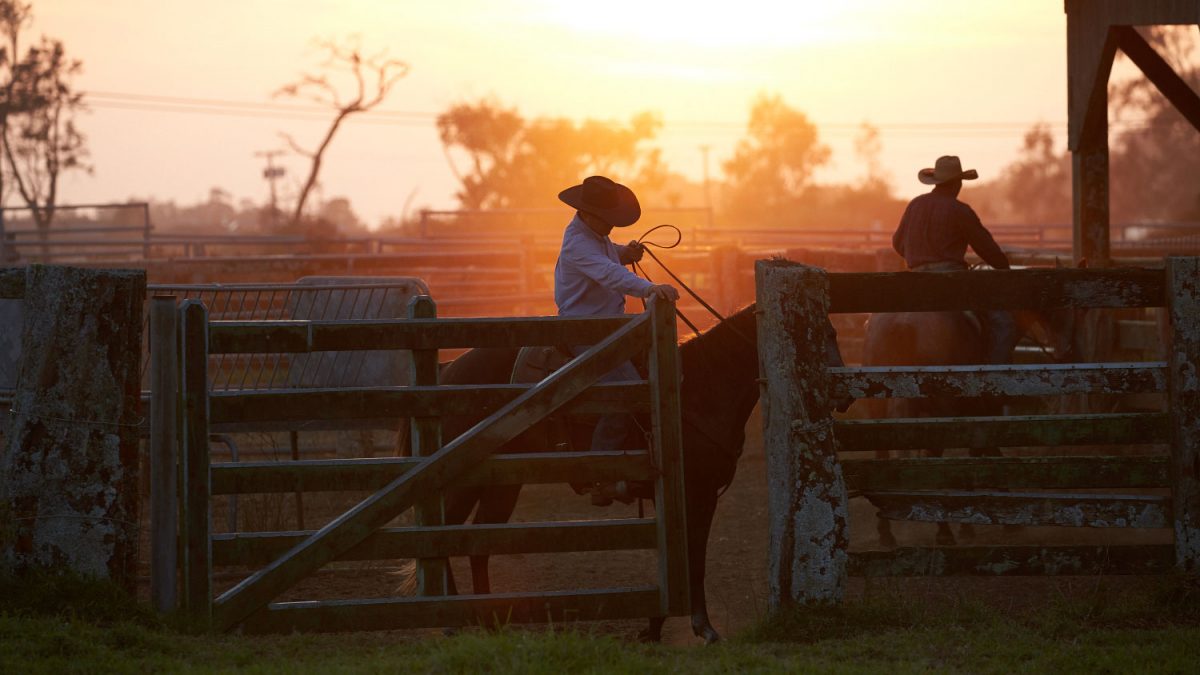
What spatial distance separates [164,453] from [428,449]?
115 centimetres

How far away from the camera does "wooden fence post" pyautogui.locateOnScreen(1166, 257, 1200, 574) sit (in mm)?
6438

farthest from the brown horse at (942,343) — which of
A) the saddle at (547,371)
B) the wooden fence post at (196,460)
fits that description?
the wooden fence post at (196,460)

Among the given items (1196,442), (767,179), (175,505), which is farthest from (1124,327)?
(767,179)

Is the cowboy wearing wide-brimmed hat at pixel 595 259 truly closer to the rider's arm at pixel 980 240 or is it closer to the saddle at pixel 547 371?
the saddle at pixel 547 371

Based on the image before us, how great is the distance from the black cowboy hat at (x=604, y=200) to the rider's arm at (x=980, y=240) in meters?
3.48

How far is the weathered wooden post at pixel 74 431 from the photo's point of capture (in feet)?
19.7

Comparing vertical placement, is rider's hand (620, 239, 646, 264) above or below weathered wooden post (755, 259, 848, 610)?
above

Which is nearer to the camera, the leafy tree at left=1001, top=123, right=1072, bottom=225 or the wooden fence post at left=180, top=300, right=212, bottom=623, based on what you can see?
the wooden fence post at left=180, top=300, right=212, bottom=623

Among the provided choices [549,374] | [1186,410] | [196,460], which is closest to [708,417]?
[549,374]

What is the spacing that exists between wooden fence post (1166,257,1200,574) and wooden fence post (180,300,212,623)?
4414 mm

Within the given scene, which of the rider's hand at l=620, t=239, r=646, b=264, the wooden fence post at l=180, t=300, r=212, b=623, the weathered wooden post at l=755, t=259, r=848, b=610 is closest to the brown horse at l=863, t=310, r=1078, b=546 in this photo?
the rider's hand at l=620, t=239, r=646, b=264

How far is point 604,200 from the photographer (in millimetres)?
7000

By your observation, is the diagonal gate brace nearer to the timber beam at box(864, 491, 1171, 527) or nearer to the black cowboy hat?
the black cowboy hat

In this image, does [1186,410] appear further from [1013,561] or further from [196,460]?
[196,460]
